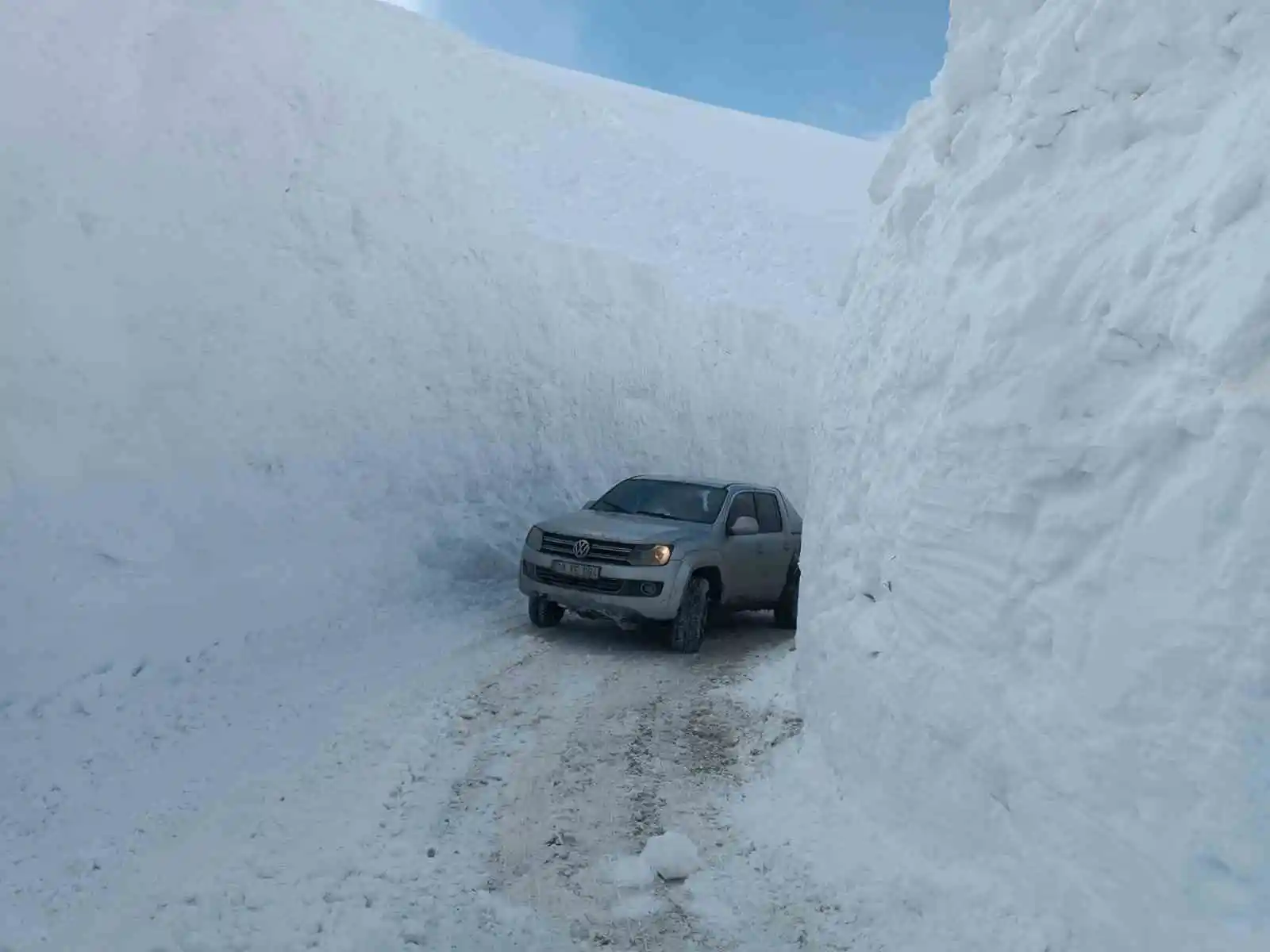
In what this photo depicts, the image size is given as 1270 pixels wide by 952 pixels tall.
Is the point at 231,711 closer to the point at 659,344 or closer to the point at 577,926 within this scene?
the point at 577,926

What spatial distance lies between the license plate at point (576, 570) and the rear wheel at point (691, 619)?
866mm

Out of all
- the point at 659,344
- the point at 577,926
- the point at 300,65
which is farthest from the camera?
the point at 659,344

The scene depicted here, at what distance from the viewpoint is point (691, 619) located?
970 cm

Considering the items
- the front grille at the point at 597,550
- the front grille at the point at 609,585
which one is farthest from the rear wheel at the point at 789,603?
the front grille at the point at 597,550

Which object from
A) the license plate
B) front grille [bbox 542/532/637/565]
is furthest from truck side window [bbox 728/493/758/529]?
the license plate

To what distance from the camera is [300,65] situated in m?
15.5

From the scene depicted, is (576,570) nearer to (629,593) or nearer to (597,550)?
(597,550)

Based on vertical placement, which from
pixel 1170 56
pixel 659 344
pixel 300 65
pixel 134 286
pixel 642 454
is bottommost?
pixel 642 454

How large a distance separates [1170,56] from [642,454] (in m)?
12.3

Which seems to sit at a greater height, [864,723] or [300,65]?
[300,65]

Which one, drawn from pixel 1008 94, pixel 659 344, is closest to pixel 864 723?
pixel 1008 94

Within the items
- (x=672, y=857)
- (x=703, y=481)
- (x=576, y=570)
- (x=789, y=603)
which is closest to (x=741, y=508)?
(x=703, y=481)

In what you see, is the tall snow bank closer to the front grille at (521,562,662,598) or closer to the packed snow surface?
the front grille at (521,562,662,598)

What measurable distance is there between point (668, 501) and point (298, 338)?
4770mm
